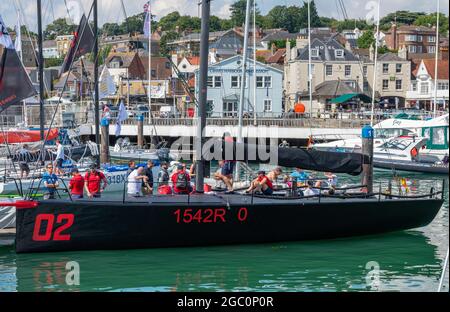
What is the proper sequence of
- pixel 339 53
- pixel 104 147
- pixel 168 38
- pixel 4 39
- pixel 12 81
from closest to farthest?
pixel 12 81 < pixel 4 39 < pixel 104 147 < pixel 339 53 < pixel 168 38

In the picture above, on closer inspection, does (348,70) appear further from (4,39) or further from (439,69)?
(4,39)

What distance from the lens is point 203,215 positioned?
1984 centimetres

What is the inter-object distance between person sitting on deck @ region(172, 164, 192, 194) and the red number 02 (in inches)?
122

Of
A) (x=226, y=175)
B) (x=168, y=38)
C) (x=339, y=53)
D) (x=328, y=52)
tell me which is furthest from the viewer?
(x=168, y=38)

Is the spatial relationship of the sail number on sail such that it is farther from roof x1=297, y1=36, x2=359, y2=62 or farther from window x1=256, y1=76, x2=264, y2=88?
roof x1=297, y1=36, x2=359, y2=62

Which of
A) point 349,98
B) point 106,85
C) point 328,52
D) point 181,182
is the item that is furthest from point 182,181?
point 328,52

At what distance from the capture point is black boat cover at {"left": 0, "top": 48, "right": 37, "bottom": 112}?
854 inches

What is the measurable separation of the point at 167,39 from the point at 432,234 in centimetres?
14031

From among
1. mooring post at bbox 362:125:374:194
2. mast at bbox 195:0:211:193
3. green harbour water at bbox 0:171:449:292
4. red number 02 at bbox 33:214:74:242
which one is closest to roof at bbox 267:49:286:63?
mooring post at bbox 362:125:374:194

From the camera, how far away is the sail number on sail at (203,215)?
19.7 metres

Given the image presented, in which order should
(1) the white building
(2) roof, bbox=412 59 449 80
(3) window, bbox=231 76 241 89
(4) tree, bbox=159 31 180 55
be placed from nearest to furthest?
(3) window, bbox=231 76 241 89
(1) the white building
(2) roof, bbox=412 59 449 80
(4) tree, bbox=159 31 180 55

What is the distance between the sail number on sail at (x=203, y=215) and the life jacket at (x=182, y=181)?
58.8 inches

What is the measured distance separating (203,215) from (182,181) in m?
1.89

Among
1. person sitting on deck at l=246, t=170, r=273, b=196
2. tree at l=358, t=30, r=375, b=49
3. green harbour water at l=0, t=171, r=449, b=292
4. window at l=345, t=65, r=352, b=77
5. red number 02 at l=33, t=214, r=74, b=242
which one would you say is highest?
tree at l=358, t=30, r=375, b=49
